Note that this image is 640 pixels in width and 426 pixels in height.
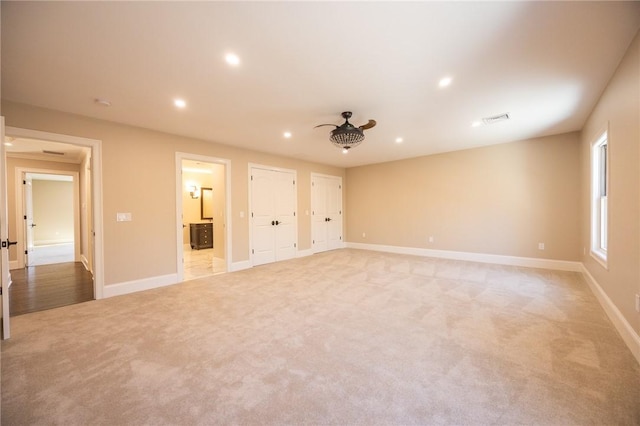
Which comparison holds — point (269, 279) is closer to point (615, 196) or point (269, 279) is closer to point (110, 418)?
point (110, 418)

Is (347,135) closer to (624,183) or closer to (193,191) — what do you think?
(624,183)

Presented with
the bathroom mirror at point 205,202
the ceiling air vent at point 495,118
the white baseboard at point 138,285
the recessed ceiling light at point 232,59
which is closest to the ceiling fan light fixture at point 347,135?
the recessed ceiling light at point 232,59

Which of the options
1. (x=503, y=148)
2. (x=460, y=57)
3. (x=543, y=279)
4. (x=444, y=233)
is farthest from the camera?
(x=444, y=233)

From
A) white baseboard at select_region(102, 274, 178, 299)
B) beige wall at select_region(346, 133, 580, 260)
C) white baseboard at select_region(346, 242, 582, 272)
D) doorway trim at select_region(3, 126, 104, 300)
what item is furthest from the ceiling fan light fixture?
white baseboard at select_region(346, 242, 582, 272)

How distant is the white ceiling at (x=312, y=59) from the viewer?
1816mm

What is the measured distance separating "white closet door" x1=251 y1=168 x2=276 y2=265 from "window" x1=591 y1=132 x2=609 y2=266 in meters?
5.70

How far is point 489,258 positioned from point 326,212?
4.29m

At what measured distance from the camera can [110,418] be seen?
1.53 meters

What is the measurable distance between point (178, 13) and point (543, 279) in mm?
6040

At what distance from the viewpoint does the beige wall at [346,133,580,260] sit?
4914 millimetres

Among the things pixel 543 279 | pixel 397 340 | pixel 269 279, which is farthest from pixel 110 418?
pixel 543 279

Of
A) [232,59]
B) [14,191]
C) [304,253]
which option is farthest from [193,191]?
[232,59]

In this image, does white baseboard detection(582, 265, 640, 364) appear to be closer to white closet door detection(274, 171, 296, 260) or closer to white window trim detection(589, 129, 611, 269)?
white window trim detection(589, 129, 611, 269)

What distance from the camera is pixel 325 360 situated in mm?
2102
